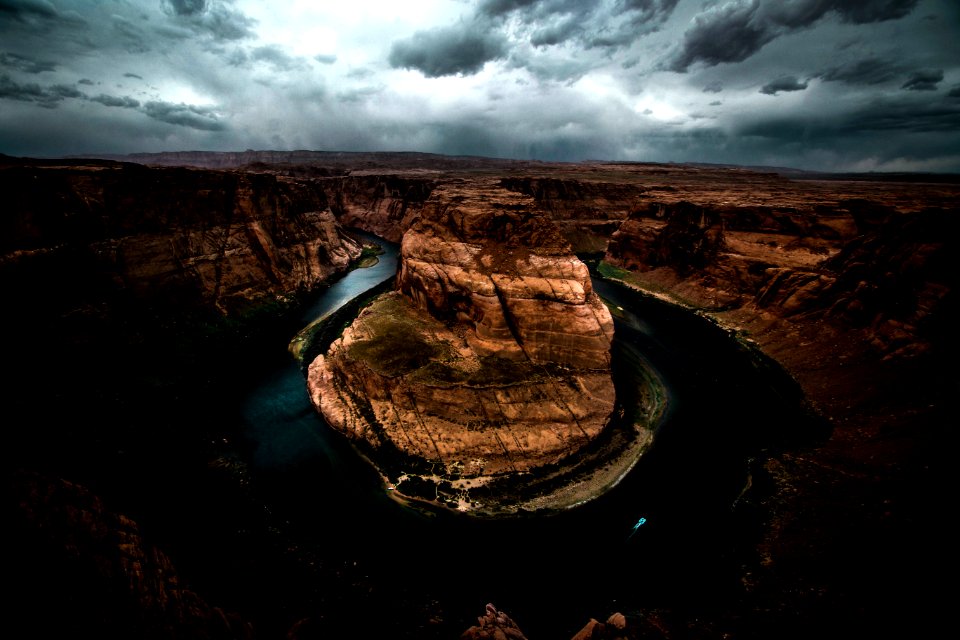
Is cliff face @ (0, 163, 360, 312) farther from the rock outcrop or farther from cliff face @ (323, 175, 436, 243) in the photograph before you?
cliff face @ (323, 175, 436, 243)

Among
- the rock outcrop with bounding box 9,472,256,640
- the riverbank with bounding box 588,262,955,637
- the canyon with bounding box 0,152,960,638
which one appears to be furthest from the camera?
the riverbank with bounding box 588,262,955,637

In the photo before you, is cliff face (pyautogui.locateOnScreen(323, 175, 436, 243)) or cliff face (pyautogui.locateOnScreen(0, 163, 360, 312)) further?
cliff face (pyautogui.locateOnScreen(323, 175, 436, 243))

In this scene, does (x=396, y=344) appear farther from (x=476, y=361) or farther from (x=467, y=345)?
(x=476, y=361)

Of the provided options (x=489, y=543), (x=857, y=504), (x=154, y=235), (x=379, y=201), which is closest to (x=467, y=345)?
(x=489, y=543)

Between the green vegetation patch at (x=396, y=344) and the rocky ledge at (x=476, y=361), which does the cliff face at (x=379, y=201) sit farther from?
the rocky ledge at (x=476, y=361)

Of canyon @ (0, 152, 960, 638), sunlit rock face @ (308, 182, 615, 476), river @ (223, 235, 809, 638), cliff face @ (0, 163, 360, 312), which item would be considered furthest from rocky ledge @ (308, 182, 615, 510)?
cliff face @ (0, 163, 360, 312)

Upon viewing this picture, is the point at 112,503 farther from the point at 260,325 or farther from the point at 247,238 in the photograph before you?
the point at 247,238
